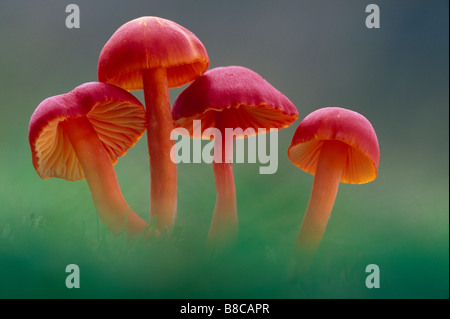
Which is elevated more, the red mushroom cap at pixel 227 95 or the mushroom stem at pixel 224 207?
the red mushroom cap at pixel 227 95

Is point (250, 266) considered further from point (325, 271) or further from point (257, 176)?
point (257, 176)

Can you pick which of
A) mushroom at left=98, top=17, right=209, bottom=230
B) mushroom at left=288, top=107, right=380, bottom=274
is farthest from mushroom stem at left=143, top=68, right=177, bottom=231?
mushroom at left=288, top=107, right=380, bottom=274

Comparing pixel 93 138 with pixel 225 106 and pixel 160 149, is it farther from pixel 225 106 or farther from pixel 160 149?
pixel 225 106

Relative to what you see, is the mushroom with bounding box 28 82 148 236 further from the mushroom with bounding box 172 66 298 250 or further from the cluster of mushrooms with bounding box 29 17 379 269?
the mushroom with bounding box 172 66 298 250

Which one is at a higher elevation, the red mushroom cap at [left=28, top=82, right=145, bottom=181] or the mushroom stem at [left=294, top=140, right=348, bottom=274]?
Answer: the red mushroom cap at [left=28, top=82, right=145, bottom=181]

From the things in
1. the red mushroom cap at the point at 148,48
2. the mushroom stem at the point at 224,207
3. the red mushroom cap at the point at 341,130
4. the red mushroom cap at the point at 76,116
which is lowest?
the mushroom stem at the point at 224,207

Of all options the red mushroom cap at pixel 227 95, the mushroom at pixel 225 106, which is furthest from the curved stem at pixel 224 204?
the red mushroom cap at pixel 227 95

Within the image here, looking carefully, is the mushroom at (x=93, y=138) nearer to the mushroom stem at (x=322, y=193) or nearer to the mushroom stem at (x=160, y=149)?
the mushroom stem at (x=160, y=149)

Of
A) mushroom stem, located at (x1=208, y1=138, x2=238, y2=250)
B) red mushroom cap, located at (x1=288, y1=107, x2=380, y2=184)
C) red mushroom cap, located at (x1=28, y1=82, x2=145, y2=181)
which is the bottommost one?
mushroom stem, located at (x1=208, y1=138, x2=238, y2=250)
